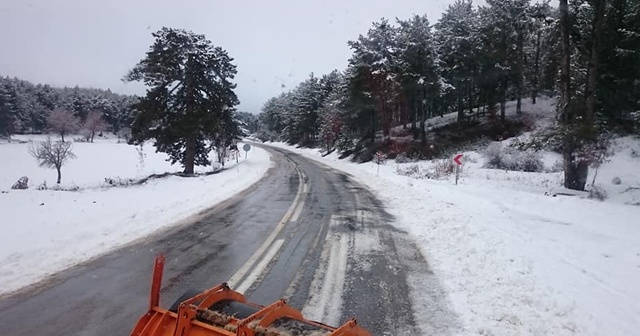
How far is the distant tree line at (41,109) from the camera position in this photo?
8125 centimetres

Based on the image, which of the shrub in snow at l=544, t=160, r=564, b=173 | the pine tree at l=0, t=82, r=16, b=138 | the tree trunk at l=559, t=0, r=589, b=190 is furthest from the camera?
the pine tree at l=0, t=82, r=16, b=138

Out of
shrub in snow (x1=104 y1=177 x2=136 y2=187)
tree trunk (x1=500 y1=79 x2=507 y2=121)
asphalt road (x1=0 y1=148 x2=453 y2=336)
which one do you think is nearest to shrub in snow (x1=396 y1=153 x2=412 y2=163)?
tree trunk (x1=500 y1=79 x2=507 y2=121)

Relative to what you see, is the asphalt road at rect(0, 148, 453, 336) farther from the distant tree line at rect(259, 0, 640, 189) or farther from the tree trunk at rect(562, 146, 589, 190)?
the distant tree line at rect(259, 0, 640, 189)

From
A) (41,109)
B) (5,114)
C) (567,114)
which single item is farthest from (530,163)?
(41,109)

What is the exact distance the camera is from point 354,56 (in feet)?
129

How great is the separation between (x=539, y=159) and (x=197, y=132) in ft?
70.1

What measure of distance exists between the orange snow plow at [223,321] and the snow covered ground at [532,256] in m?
2.19

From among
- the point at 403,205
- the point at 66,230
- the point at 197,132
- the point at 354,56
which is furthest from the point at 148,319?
the point at 354,56

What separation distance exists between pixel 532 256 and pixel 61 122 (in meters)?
105

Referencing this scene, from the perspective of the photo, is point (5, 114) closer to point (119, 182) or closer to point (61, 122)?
point (61, 122)

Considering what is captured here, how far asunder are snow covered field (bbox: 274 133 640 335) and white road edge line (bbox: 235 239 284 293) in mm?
2282

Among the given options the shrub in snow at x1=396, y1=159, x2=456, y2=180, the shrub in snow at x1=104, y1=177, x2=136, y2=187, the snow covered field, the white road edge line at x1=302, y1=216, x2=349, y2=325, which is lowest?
the shrub in snow at x1=104, y1=177, x2=136, y2=187

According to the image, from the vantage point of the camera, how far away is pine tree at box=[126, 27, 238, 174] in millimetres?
22812

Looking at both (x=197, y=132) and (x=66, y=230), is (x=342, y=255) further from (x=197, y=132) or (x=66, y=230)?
(x=197, y=132)
